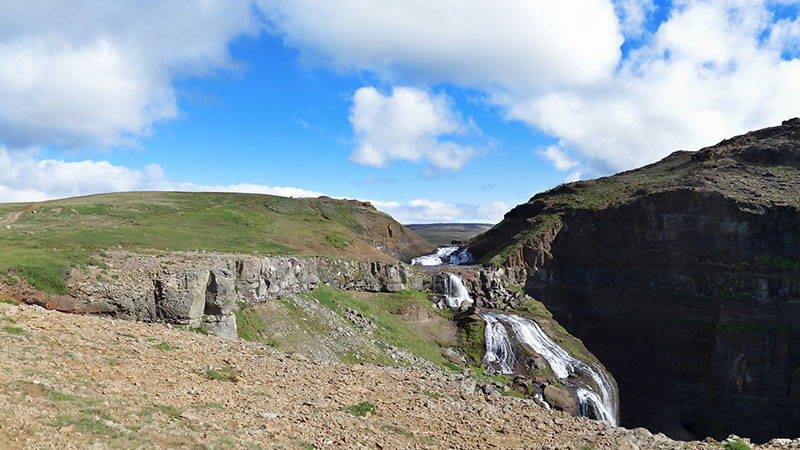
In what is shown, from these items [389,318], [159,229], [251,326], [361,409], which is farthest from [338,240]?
[361,409]

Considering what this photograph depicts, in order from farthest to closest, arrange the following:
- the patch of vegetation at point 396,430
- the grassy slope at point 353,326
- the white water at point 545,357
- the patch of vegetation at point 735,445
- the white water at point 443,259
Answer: the white water at point 443,259 < the white water at point 545,357 < the grassy slope at point 353,326 < the patch of vegetation at point 735,445 < the patch of vegetation at point 396,430

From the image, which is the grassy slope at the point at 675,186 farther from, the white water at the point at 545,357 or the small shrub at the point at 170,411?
the small shrub at the point at 170,411

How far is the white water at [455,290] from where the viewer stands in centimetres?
4678

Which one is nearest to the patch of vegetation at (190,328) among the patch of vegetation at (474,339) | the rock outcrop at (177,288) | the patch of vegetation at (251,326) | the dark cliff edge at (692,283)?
the rock outcrop at (177,288)

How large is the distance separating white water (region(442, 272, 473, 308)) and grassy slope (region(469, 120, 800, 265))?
40.3 feet

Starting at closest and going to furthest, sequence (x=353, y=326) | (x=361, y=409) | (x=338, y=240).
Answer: (x=361, y=409)
(x=353, y=326)
(x=338, y=240)

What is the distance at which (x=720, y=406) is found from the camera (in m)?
50.1

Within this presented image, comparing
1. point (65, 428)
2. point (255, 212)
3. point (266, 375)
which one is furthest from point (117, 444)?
point (255, 212)

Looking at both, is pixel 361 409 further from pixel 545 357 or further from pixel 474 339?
pixel 545 357

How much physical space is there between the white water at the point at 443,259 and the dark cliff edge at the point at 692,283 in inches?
461

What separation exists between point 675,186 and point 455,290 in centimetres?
3437

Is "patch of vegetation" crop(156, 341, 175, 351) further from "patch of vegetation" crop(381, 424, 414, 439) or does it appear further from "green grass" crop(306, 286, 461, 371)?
"green grass" crop(306, 286, 461, 371)

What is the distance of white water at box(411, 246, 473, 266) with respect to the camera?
7844cm

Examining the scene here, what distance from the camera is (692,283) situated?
179 ft
